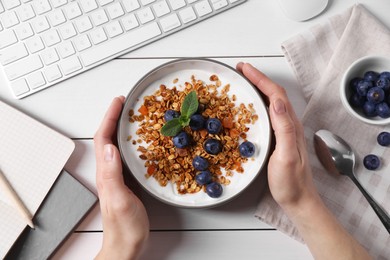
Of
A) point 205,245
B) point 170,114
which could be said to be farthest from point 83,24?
point 205,245

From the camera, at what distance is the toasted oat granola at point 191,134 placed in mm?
826

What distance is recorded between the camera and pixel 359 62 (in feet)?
2.80

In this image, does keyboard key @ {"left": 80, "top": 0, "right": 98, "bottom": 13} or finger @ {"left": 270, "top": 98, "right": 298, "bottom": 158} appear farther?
keyboard key @ {"left": 80, "top": 0, "right": 98, "bottom": 13}

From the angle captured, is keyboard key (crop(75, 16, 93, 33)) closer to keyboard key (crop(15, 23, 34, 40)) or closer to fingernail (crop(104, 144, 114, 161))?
keyboard key (crop(15, 23, 34, 40))

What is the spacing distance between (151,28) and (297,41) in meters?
0.28

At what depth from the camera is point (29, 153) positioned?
88 cm

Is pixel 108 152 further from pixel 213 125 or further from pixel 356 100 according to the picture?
pixel 356 100

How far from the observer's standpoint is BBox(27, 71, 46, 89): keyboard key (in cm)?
88

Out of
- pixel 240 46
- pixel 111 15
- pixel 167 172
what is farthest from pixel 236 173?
pixel 111 15

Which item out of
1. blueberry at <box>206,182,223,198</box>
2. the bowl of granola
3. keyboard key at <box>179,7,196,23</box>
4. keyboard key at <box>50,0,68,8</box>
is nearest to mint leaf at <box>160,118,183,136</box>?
the bowl of granola

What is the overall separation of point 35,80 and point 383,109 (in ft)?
2.06

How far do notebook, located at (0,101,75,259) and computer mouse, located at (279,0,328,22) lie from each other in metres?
0.47

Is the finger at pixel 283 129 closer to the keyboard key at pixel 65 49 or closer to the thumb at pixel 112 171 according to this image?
the thumb at pixel 112 171

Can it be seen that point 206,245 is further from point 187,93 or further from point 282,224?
point 187,93
